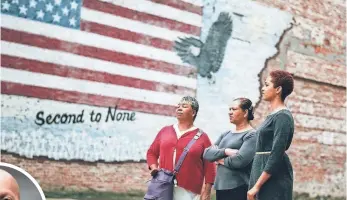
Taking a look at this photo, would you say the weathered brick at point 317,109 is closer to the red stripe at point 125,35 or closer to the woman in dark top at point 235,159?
the red stripe at point 125,35

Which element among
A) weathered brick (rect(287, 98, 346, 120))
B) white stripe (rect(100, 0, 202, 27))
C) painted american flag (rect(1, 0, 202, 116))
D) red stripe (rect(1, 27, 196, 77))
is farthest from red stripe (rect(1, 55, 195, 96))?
weathered brick (rect(287, 98, 346, 120))

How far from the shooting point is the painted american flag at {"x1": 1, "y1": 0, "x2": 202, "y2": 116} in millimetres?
7305

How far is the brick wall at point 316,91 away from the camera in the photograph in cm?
1079

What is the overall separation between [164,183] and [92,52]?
3874mm

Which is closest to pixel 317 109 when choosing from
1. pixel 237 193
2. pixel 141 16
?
pixel 141 16

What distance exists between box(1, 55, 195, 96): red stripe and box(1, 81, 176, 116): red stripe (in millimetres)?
225

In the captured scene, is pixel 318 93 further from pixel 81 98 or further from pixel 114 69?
pixel 81 98

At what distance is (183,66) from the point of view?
905cm

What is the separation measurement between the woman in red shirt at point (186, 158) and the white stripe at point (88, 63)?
3.24 m

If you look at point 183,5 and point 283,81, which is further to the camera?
point 183,5

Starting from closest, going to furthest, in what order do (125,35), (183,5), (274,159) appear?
(274,159) → (125,35) → (183,5)

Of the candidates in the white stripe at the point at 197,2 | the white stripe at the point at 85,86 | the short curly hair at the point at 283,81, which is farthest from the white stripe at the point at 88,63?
the short curly hair at the point at 283,81

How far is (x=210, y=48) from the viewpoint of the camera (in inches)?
372

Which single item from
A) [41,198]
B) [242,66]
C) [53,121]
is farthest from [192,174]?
[242,66]
